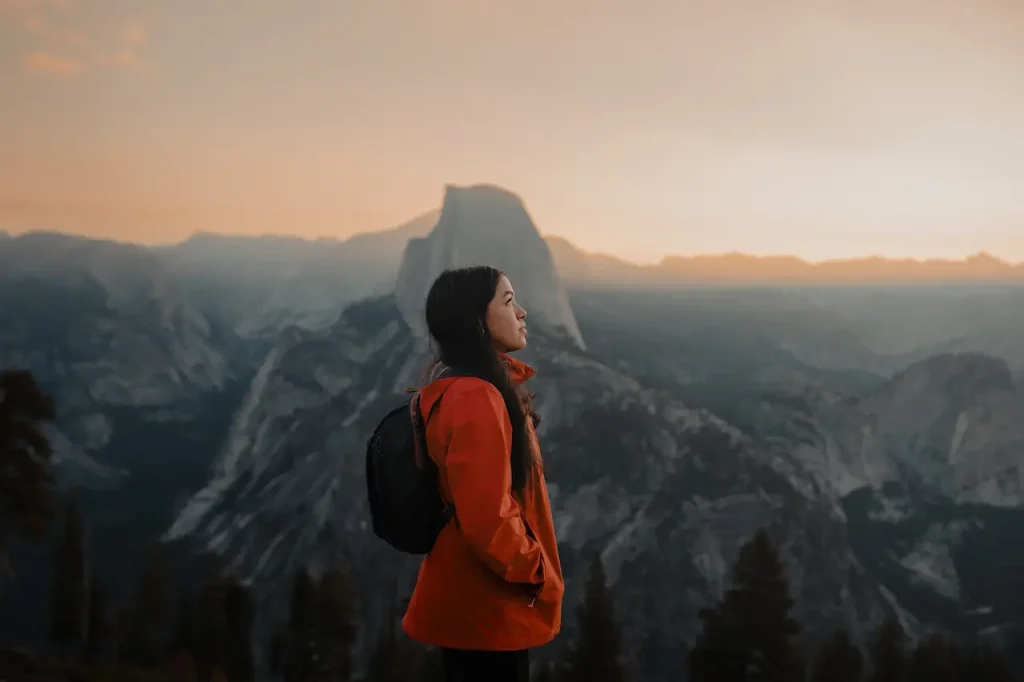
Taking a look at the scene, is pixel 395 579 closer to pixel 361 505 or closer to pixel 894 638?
pixel 361 505

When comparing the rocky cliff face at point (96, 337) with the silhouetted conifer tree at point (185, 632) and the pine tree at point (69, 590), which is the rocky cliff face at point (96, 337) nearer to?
the pine tree at point (69, 590)

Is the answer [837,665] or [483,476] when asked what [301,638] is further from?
[483,476]

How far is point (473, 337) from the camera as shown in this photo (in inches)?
88.4

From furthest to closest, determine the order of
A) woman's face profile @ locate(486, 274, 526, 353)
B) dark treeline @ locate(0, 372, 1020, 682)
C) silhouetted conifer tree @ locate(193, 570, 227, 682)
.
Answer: silhouetted conifer tree @ locate(193, 570, 227, 682)
dark treeline @ locate(0, 372, 1020, 682)
woman's face profile @ locate(486, 274, 526, 353)

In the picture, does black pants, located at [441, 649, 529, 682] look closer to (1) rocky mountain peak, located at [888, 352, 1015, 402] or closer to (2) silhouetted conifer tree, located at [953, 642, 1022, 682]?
(2) silhouetted conifer tree, located at [953, 642, 1022, 682]

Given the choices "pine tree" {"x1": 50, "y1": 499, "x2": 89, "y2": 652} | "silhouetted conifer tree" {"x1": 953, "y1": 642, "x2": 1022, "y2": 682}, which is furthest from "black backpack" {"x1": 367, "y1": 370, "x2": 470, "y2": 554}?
"silhouetted conifer tree" {"x1": 953, "y1": 642, "x2": 1022, "y2": 682}

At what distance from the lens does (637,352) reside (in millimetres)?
44969

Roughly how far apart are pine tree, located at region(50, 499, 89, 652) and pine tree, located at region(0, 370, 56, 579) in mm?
14660

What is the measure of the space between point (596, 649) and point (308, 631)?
763 cm

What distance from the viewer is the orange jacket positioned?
198 centimetres

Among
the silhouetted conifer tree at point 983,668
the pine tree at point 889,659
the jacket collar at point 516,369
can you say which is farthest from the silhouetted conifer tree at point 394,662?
the jacket collar at point 516,369

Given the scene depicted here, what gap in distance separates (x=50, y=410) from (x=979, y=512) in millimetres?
44843

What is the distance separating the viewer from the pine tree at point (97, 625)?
77.7 ft

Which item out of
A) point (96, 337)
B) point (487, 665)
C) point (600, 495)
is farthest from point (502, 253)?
point (487, 665)
